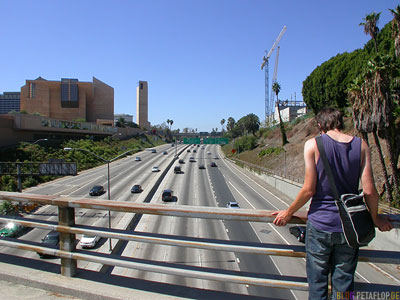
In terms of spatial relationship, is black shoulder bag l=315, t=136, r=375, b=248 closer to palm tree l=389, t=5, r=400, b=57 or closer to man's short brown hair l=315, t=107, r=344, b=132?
man's short brown hair l=315, t=107, r=344, b=132

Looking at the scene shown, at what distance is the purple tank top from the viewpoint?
2.52m

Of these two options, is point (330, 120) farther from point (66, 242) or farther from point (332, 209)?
point (66, 242)


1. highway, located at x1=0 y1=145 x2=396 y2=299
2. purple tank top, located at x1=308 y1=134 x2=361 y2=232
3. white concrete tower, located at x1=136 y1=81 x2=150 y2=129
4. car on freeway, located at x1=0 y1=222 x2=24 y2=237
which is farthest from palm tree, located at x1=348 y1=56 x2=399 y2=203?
white concrete tower, located at x1=136 y1=81 x2=150 y2=129

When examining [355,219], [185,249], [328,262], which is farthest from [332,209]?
[185,249]

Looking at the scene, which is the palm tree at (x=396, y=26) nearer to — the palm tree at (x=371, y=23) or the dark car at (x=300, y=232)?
the palm tree at (x=371, y=23)

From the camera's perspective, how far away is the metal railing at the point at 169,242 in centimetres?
281

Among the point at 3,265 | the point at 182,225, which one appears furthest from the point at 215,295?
the point at 182,225

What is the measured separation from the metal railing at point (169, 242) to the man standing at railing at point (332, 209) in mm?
197

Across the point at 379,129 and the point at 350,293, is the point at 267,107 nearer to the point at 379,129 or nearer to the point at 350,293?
the point at 379,129

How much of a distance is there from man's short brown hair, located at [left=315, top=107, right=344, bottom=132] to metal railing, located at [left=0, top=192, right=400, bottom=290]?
865 mm

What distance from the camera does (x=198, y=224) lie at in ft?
89.6

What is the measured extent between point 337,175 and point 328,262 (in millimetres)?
763

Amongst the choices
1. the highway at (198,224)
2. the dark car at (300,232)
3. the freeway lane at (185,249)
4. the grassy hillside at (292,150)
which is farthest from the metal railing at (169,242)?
the grassy hillside at (292,150)

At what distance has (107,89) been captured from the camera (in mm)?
127812
